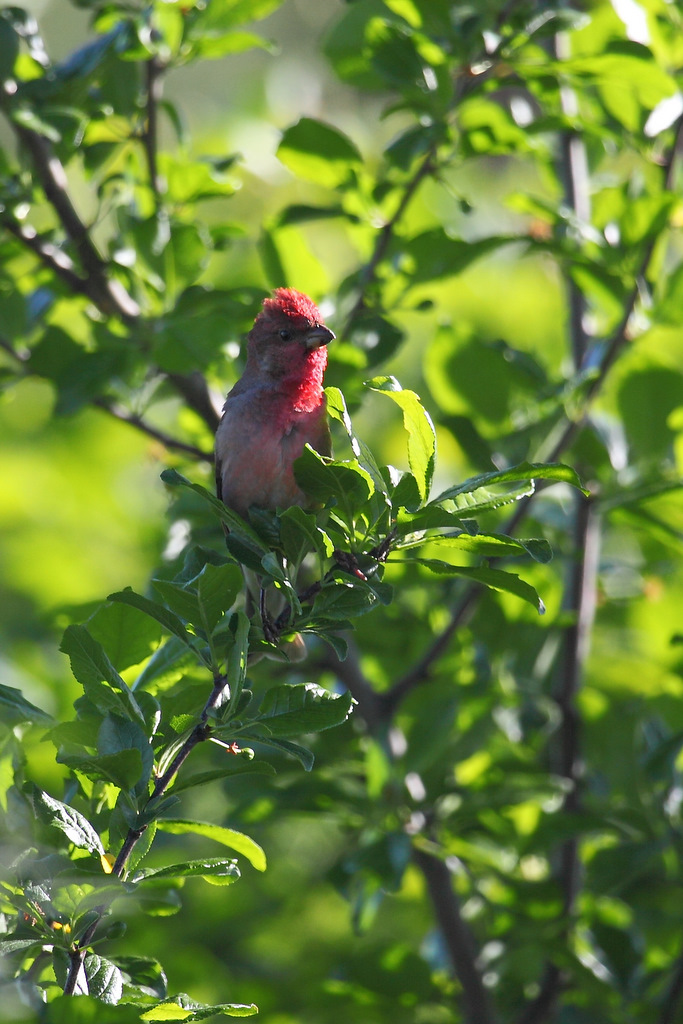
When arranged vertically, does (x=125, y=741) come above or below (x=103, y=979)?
above

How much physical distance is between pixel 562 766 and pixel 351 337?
1.88 meters

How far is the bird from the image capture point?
3.64 metres

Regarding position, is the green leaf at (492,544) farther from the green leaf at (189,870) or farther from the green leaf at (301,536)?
the green leaf at (189,870)

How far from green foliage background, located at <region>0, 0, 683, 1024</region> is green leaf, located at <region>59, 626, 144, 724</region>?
122cm

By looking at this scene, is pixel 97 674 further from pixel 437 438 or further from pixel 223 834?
pixel 437 438

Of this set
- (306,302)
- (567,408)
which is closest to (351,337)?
(306,302)

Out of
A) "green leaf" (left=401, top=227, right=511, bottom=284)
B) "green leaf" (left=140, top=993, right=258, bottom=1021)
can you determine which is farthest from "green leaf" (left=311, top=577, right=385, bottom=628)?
"green leaf" (left=401, top=227, right=511, bottom=284)

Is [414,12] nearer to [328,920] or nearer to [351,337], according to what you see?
[351,337]

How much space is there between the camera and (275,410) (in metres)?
3.77

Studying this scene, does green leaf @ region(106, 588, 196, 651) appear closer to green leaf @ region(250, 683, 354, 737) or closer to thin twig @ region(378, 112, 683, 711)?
green leaf @ region(250, 683, 354, 737)

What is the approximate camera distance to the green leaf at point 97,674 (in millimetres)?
2305

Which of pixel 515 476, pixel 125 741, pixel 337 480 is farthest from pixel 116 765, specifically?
pixel 515 476

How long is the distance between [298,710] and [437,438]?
6.64 ft

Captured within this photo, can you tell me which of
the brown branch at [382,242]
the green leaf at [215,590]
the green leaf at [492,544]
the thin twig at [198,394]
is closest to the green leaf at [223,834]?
the green leaf at [215,590]
